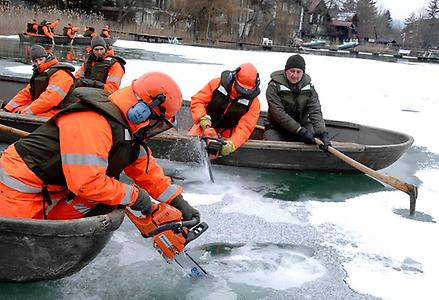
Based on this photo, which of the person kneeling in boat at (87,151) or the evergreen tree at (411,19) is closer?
the person kneeling in boat at (87,151)

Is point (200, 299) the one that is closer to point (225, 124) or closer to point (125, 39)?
point (225, 124)

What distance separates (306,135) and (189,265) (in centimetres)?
293

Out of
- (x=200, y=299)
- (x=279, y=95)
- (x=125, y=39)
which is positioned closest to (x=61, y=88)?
(x=279, y=95)

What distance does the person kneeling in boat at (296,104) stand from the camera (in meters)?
5.86

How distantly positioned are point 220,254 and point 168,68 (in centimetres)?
1274

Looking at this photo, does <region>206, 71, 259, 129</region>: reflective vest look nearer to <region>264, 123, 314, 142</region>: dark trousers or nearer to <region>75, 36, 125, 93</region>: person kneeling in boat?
<region>264, 123, 314, 142</region>: dark trousers

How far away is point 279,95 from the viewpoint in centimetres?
600

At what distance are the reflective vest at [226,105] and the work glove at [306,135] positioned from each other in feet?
2.41

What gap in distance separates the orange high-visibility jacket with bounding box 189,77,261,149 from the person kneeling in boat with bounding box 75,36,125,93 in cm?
161

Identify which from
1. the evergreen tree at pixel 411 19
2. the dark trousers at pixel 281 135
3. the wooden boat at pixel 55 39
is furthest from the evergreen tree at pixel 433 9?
the dark trousers at pixel 281 135

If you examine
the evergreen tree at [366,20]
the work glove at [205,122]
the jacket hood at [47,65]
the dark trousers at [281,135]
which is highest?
the evergreen tree at [366,20]

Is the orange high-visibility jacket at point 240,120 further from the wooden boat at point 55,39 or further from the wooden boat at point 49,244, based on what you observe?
the wooden boat at point 55,39

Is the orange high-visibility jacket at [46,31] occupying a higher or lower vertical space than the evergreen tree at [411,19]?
lower

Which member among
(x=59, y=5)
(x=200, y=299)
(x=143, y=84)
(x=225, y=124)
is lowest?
(x=200, y=299)
